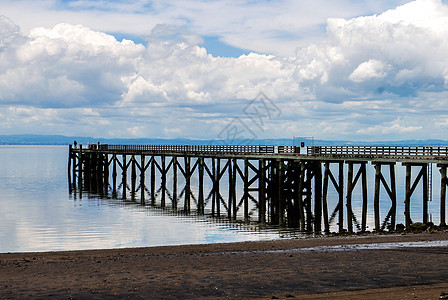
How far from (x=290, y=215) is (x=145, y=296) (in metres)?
26.2

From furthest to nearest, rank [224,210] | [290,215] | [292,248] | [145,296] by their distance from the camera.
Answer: [224,210]
[290,215]
[292,248]
[145,296]

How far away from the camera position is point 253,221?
3525 centimetres

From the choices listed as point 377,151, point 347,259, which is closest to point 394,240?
point 347,259

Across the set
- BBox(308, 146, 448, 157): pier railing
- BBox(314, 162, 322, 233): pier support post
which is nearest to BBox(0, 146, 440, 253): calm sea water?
BBox(314, 162, 322, 233): pier support post

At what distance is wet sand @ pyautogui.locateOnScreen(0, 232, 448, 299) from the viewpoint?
41.2 ft

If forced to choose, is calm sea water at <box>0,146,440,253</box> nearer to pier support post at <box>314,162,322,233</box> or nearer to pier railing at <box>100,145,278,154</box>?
pier support post at <box>314,162,322,233</box>

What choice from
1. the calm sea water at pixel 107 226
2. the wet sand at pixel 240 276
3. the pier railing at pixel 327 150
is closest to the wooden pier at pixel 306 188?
the pier railing at pixel 327 150

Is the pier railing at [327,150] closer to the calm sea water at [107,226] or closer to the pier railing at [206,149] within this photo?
the pier railing at [206,149]

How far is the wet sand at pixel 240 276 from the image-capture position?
12.6 m

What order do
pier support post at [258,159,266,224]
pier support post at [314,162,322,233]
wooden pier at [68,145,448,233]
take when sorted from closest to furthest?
wooden pier at [68,145,448,233] < pier support post at [314,162,322,233] < pier support post at [258,159,266,224]

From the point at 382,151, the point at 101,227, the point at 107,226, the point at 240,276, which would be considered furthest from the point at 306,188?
the point at 240,276

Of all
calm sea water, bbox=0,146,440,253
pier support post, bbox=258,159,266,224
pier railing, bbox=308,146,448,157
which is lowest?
calm sea water, bbox=0,146,440,253

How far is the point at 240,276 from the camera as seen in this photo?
1444cm

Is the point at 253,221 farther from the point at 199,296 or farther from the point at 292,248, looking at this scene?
the point at 199,296
